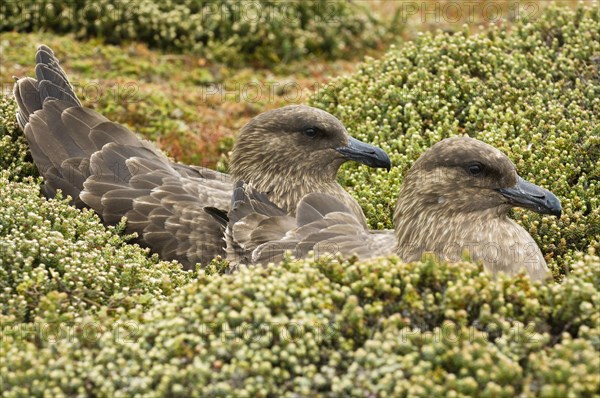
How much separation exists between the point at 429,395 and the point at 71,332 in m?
2.17

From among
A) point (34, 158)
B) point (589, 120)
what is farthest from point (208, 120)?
point (589, 120)

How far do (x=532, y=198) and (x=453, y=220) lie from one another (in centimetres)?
60

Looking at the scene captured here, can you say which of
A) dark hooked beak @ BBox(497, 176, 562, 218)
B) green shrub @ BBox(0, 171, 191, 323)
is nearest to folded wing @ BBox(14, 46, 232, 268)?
green shrub @ BBox(0, 171, 191, 323)

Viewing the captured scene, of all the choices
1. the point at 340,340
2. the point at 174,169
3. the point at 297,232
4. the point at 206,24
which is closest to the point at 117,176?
the point at 174,169

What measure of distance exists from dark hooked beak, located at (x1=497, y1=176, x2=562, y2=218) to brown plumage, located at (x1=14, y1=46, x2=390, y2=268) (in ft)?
4.79

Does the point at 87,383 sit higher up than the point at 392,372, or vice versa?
the point at 392,372

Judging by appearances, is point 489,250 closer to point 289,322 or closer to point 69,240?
point 289,322

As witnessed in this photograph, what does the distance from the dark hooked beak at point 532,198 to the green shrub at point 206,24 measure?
291 inches

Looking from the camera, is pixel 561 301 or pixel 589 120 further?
pixel 589 120

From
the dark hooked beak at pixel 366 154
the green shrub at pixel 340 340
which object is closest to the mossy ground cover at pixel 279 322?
the green shrub at pixel 340 340

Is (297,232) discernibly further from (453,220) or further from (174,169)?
(174,169)

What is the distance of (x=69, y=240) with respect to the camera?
6535 millimetres

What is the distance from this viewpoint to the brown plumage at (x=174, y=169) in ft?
24.8

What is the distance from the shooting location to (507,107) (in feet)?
28.8
